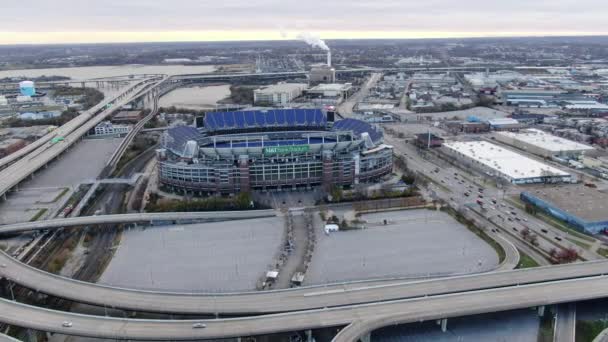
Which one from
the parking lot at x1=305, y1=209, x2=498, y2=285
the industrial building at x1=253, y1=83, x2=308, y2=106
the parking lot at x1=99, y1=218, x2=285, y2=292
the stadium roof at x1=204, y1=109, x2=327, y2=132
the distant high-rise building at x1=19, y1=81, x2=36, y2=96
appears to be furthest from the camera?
the distant high-rise building at x1=19, y1=81, x2=36, y2=96

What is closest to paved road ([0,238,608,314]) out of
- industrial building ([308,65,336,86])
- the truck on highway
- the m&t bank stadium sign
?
the m&t bank stadium sign

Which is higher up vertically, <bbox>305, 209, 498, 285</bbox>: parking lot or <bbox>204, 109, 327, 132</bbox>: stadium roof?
<bbox>204, 109, 327, 132</bbox>: stadium roof

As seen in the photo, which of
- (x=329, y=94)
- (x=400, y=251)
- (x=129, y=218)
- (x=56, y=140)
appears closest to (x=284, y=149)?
(x=129, y=218)

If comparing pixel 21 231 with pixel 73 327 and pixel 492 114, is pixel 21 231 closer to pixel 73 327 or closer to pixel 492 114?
pixel 73 327

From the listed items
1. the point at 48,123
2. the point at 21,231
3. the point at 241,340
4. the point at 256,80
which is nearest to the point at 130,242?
the point at 21,231

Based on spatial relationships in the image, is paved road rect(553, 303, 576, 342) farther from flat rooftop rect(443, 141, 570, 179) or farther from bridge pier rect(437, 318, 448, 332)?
flat rooftop rect(443, 141, 570, 179)

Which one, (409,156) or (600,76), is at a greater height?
(600,76)

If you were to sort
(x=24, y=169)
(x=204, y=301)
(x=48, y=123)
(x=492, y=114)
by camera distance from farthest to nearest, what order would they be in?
(x=492, y=114) < (x=48, y=123) < (x=24, y=169) < (x=204, y=301)
